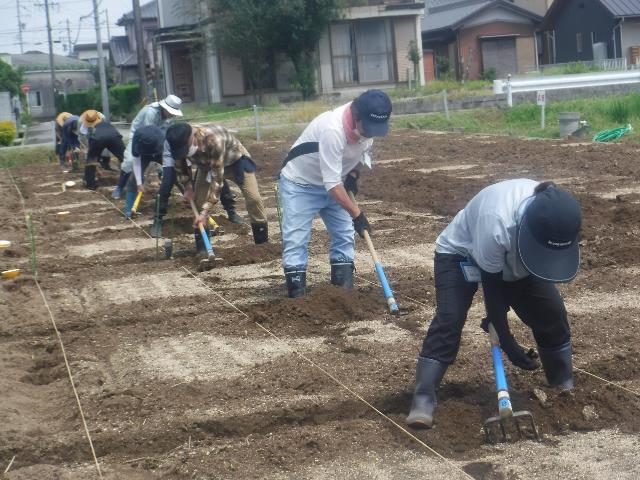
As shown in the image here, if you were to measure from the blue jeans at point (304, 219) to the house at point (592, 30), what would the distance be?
115ft

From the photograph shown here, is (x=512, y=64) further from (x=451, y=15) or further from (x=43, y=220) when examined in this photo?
(x=43, y=220)

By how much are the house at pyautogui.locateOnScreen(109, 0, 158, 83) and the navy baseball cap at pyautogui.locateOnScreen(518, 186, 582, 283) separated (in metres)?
52.2

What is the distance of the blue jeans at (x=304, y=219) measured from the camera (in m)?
7.57

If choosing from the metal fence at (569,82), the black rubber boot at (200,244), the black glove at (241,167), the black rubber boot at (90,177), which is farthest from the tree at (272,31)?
the black rubber boot at (200,244)

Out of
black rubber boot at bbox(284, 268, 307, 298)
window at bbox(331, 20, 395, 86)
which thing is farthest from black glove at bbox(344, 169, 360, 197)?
window at bbox(331, 20, 395, 86)

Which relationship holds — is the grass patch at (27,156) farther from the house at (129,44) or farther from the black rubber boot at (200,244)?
the house at (129,44)

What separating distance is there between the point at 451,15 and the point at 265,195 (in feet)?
109

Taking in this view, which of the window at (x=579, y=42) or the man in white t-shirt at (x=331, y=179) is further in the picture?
the window at (x=579, y=42)

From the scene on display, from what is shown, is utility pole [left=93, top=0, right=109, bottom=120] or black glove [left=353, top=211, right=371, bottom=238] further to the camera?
utility pole [left=93, top=0, right=109, bottom=120]

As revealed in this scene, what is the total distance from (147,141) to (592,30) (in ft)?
114

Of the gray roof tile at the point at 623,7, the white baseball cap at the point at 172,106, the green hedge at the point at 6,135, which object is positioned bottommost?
the white baseball cap at the point at 172,106

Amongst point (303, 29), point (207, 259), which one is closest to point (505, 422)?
point (207, 259)

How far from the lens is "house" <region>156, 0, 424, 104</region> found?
36562 mm

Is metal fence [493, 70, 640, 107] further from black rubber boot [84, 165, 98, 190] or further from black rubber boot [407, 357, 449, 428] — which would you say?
black rubber boot [407, 357, 449, 428]
